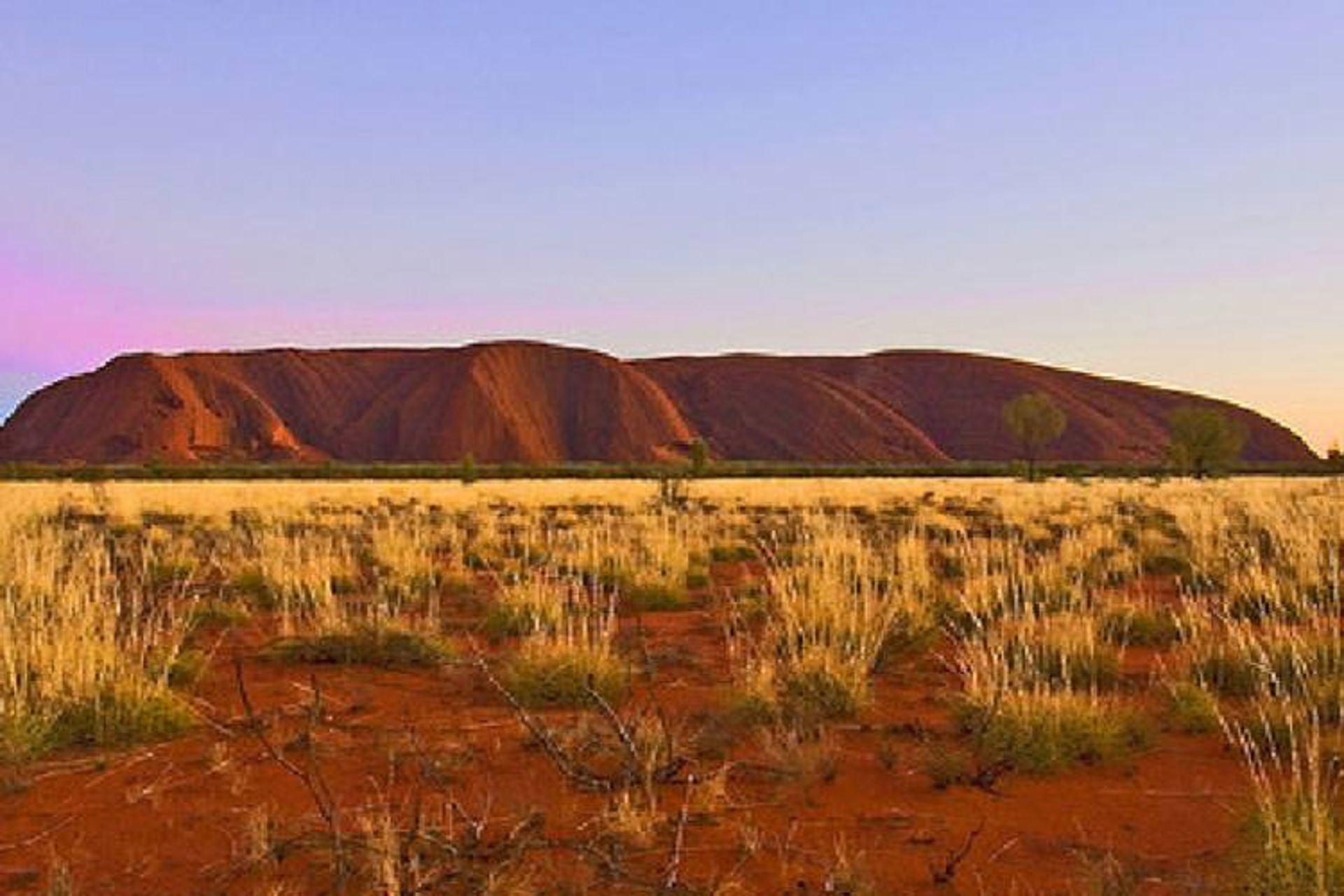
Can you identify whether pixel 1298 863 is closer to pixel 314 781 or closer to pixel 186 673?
pixel 314 781

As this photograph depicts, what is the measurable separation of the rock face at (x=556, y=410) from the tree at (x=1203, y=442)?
60.6m

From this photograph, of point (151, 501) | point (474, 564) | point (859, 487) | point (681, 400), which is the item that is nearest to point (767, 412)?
point (681, 400)

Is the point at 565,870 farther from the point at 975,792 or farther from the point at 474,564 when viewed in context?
the point at 474,564

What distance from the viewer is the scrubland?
3766 mm

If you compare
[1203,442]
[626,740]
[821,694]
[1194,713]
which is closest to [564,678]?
[821,694]

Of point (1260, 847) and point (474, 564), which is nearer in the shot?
point (1260, 847)

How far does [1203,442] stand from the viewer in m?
59.5

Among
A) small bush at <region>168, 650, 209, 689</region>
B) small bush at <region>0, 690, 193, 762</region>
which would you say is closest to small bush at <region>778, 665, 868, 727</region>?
small bush at <region>0, 690, 193, 762</region>

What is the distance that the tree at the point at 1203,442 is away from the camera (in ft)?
194

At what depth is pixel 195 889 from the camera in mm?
3701

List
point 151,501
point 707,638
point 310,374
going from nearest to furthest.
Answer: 1. point 707,638
2. point 151,501
3. point 310,374

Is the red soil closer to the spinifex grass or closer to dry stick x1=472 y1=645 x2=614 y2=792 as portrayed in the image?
dry stick x1=472 y1=645 x2=614 y2=792

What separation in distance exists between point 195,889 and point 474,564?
10867 millimetres

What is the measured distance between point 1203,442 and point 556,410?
8127 cm
